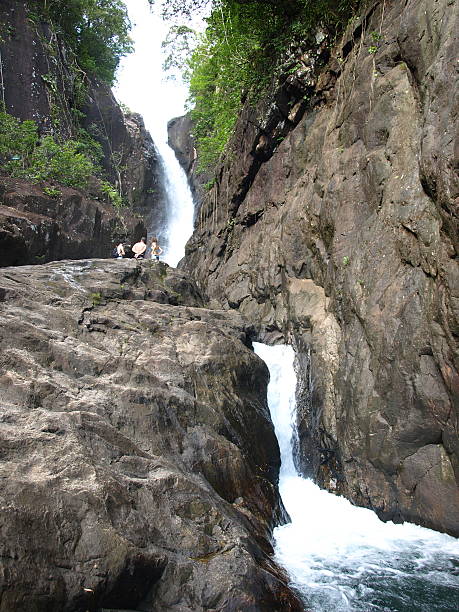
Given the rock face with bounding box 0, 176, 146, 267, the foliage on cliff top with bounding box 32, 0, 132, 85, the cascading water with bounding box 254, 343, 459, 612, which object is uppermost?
the foliage on cliff top with bounding box 32, 0, 132, 85

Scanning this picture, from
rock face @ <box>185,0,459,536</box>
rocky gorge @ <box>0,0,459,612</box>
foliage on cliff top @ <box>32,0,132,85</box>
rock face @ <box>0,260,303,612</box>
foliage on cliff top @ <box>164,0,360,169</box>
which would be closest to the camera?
rock face @ <box>0,260,303,612</box>

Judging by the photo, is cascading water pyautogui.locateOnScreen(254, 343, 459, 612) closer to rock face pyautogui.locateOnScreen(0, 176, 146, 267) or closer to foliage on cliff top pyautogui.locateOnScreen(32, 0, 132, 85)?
rock face pyautogui.locateOnScreen(0, 176, 146, 267)

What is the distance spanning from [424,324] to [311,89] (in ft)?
33.0

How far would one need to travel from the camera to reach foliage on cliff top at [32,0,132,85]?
25719 millimetres

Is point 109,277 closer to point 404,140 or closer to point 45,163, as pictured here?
point 404,140

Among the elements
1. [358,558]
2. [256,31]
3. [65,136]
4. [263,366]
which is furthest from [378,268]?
[65,136]

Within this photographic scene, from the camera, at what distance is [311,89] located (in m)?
14.8

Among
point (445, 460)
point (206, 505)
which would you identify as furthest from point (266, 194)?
point (206, 505)

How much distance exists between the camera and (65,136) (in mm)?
23875

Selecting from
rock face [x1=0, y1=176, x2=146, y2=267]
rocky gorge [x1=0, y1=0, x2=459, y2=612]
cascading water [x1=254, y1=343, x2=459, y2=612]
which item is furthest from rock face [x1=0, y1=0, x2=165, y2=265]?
cascading water [x1=254, y1=343, x2=459, y2=612]

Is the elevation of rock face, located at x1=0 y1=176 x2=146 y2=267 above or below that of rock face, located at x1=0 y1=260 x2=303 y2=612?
above

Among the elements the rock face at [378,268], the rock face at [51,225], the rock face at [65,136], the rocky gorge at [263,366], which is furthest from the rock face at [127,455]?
the rock face at [65,136]

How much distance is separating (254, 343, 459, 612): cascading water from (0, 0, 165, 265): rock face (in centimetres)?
1150

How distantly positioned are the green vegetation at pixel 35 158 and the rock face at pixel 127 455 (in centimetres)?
991
